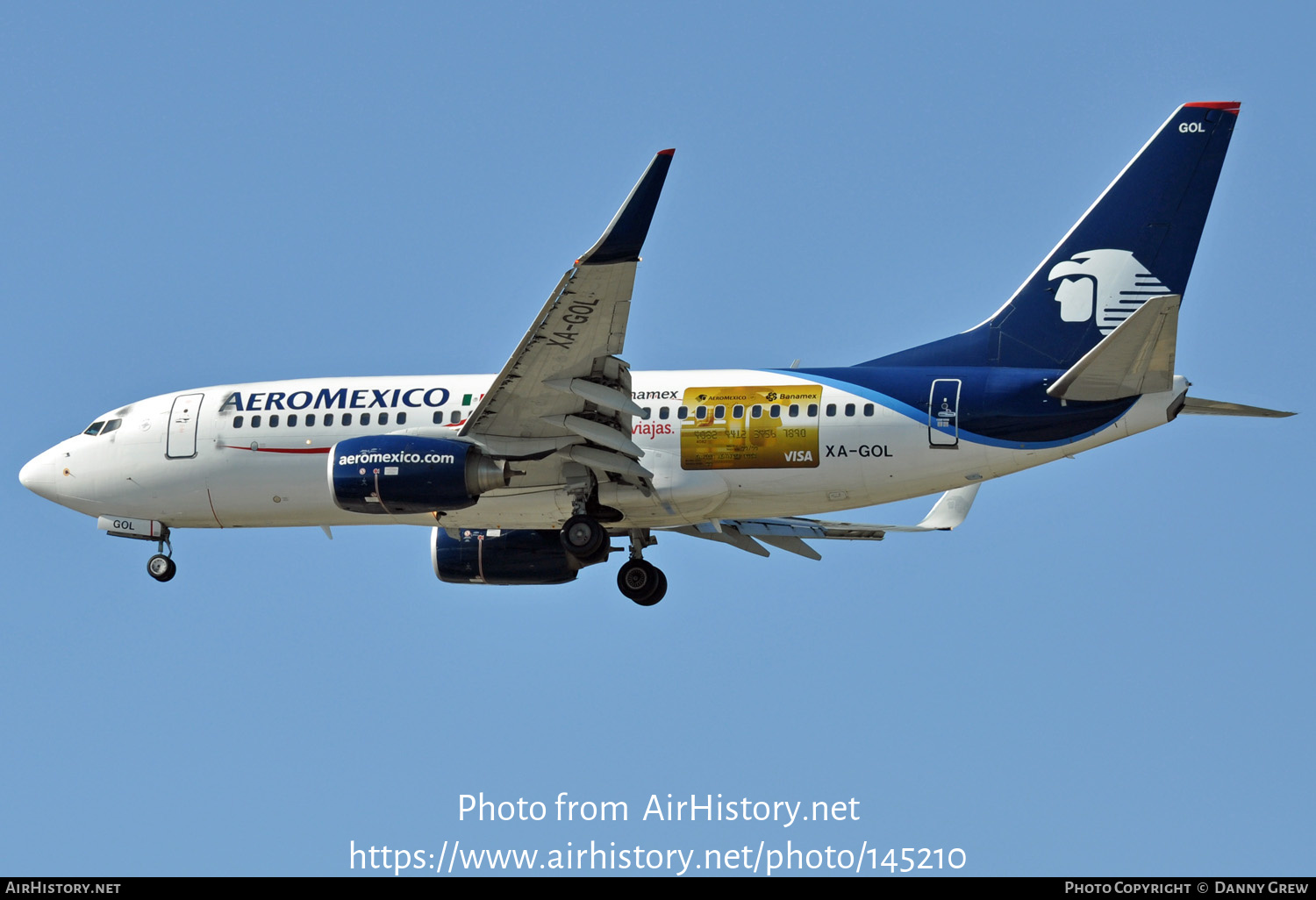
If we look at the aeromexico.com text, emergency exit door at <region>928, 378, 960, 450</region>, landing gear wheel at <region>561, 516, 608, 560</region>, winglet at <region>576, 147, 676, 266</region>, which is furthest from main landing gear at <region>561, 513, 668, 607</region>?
winglet at <region>576, 147, 676, 266</region>

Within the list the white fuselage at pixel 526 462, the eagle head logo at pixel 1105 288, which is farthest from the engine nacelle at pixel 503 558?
the eagle head logo at pixel 1105 288

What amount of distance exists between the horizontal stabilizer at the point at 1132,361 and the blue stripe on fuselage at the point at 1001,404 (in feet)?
0.84

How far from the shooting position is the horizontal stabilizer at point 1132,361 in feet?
86.9

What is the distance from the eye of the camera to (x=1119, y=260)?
30125 millimetres

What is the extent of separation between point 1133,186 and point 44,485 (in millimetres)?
21185

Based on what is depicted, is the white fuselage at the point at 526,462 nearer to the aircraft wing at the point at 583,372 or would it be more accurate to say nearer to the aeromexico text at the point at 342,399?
the aeromexico text at the point at 342,399

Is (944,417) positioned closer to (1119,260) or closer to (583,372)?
(1119,260)

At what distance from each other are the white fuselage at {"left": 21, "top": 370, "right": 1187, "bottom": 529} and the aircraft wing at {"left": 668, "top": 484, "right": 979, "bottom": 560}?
152 inches

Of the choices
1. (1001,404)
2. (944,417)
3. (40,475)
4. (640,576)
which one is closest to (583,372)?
(944,417)

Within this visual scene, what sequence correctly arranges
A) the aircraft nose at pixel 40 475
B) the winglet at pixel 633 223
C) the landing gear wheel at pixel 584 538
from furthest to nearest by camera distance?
the aircraft nose at pixel 40 475 < the landing gear wheel at pixel 584 538 < the winglet at pixel 633 223

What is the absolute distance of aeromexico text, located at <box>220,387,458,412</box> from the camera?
31.6 metres

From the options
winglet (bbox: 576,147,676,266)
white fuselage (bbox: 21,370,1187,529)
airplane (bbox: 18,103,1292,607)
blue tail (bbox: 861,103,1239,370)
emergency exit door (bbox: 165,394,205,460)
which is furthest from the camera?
emergency exit door (bbox: 165,394,205,460)

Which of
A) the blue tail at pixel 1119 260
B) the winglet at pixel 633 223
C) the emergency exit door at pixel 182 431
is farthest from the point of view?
the emergency exit door at pixel 182 431

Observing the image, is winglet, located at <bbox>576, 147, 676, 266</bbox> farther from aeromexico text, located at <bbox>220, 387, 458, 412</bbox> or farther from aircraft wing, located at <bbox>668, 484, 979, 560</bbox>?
aircraft wing, located at <bbox>668, 484, 979, 560</bbox>
